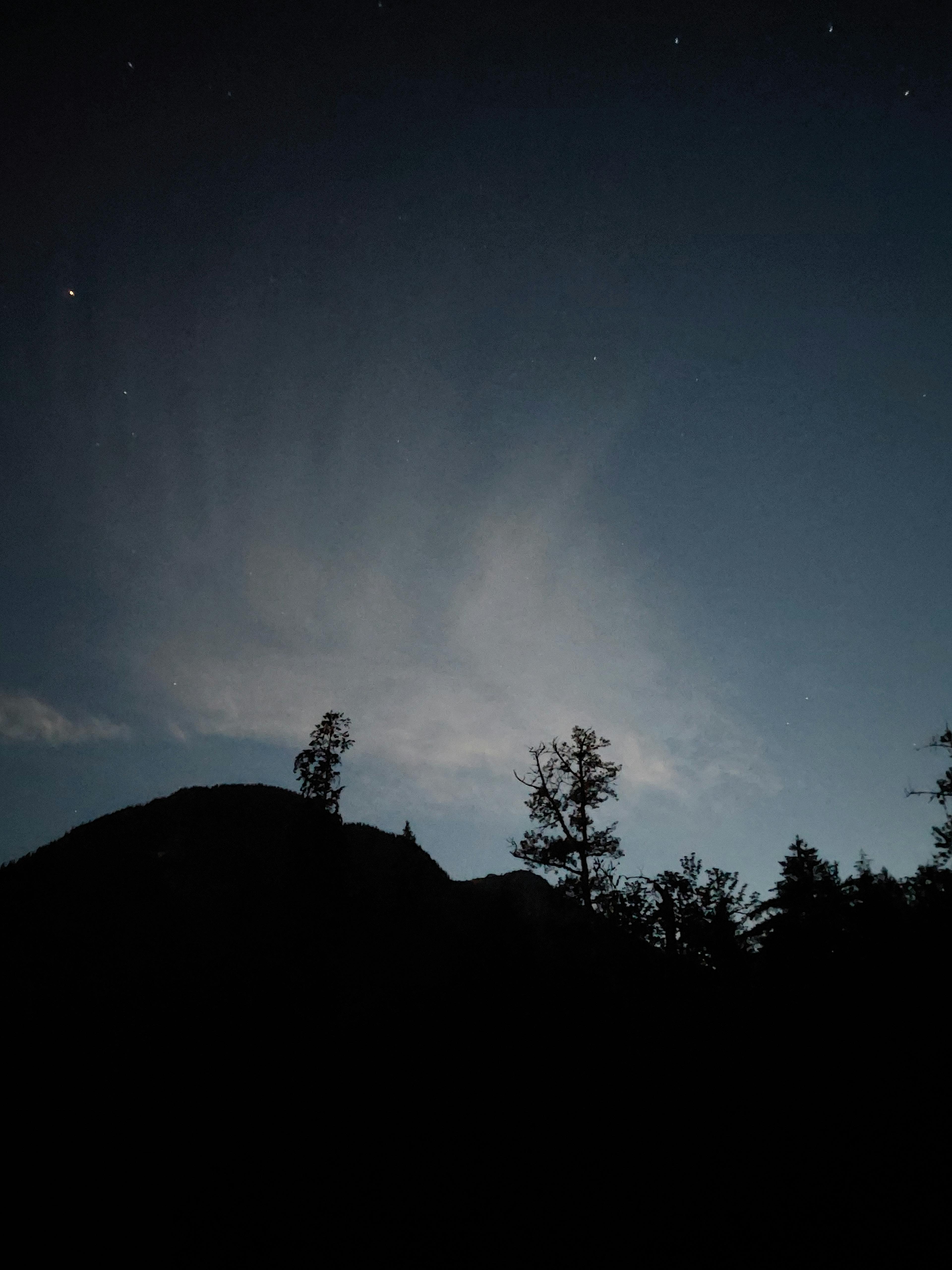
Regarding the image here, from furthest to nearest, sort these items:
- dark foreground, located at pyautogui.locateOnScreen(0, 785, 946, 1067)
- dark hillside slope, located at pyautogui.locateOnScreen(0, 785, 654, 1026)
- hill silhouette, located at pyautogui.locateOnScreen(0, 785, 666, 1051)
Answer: dark hillside slope, located at pyautogui.locateOnScreen(0, 785, 654, 1026), hill silhouette, located at pyautogui.locateOnScreen(0, 785, 666, 1051), dark foreground, located at pyautogui.locateOnScreen(0, 785, 946, 1067)

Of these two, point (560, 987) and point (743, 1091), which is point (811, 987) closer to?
point (743, 1091)

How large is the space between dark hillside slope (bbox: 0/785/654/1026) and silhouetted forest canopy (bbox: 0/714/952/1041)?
0.10 meters

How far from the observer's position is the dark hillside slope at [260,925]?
2245 centimetres

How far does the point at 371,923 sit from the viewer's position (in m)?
27.8

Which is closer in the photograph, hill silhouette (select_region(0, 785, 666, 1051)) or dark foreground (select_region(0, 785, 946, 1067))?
dark foreground (select_region(0, 785, 946, 1067))

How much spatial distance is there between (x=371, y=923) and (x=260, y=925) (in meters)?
5.61

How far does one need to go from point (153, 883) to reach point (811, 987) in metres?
31.8

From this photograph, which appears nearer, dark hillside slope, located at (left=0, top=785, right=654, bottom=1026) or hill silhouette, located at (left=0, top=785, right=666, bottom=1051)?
hill silhouette, located at (left=0, top=785, right=666, bottom=1051)

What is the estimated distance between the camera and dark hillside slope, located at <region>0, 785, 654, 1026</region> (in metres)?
22.5

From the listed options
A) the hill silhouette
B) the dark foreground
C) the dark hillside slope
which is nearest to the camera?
the dark foreground

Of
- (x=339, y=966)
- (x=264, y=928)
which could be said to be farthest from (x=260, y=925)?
(x=339, y=966)

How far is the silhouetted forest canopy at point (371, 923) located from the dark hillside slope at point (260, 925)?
10 centimetres

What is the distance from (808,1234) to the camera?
10078 millimetres

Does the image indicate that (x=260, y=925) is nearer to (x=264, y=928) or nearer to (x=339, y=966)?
(x=264, y=928)
